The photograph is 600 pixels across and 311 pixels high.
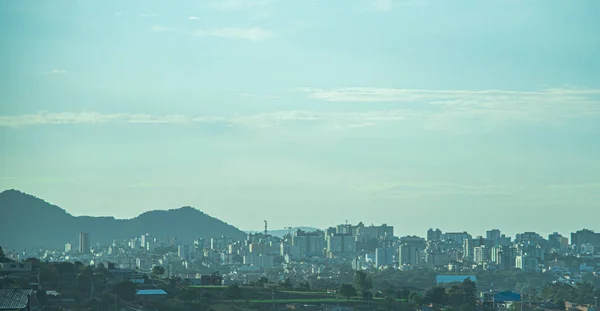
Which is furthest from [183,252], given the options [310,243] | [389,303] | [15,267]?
[15,267]

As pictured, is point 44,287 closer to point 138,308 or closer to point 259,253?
point 138,308

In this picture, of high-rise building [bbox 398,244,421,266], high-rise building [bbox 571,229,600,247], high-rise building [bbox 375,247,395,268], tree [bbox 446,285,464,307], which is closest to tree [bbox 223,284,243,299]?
tree [bbox 446,285,464,307]

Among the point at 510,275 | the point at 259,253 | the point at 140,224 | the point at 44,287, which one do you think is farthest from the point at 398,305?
the point at 140,224

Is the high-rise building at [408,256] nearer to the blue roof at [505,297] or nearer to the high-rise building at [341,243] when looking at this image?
the high-rise building at [341,243]

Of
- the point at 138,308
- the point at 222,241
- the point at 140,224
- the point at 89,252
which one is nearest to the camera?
the point at 138,308

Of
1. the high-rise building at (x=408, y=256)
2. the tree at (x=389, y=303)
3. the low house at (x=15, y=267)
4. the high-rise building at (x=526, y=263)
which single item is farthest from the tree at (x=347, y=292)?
the high-rise building at (x=408, y=256)
